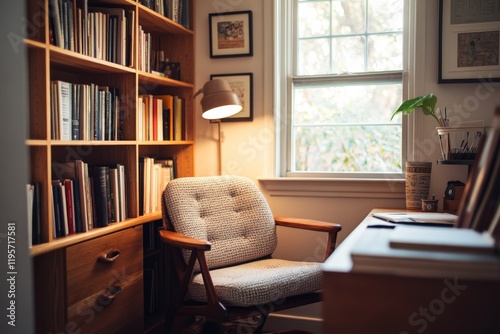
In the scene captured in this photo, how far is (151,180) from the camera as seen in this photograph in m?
2.66

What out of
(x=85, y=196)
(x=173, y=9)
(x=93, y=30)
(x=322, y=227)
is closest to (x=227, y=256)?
(x=322, y=227)

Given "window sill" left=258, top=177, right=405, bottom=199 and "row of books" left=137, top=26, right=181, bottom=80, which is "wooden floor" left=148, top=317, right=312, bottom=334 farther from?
"row of books" left=137, top=26, right=181, bottom=80

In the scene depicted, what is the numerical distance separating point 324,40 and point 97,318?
197 cm

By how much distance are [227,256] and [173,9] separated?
1470 mm

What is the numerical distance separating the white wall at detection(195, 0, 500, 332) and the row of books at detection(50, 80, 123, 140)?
77cm

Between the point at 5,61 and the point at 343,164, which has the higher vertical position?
the point at 5,61

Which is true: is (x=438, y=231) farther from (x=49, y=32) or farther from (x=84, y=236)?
(x=49, y=32)

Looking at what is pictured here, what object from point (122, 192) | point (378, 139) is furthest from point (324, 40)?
point (122, 192)

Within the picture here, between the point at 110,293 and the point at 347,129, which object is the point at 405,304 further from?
the point at 347,129

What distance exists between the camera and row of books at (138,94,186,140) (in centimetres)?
261

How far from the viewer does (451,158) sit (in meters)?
→ 2.34

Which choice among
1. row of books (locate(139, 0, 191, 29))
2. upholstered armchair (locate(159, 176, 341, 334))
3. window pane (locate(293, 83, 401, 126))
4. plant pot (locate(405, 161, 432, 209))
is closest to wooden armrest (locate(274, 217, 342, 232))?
upholstered armchair (locate(159, 176, 341, 334))

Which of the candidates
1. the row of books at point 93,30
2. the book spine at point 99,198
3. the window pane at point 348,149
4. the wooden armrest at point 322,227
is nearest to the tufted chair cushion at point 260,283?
the wooden armrest at point 322,227

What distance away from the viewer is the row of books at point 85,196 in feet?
6.39
